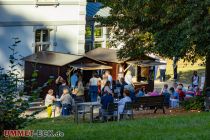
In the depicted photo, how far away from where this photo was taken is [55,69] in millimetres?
28469

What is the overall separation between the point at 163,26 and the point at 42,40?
1181 centimetres

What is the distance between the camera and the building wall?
29966mm

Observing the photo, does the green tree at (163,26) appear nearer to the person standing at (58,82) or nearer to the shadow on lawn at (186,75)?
the person standing at (58,82)

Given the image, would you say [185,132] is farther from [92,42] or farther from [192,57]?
[92,42]

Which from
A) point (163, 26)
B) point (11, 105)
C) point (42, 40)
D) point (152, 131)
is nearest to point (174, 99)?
point (163, 26)

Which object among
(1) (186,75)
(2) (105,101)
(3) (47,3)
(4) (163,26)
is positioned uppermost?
(3) (47,3)

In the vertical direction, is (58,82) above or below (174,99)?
above

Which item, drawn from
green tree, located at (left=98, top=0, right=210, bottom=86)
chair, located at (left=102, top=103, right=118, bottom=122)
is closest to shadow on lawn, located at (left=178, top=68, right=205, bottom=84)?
green tree, located at (left=98, top=0, right=210, bottom=86)

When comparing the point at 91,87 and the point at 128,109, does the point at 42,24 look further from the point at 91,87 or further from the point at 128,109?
the point at 128,109

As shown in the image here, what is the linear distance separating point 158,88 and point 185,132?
22684 millimetres

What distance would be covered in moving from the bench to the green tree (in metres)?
1.81

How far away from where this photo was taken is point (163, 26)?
22.0m

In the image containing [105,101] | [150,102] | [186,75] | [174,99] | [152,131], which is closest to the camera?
[152,131]

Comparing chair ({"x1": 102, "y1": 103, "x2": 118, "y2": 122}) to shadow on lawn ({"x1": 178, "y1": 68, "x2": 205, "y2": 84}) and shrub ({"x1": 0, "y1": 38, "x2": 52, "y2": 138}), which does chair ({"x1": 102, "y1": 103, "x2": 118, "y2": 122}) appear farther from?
shadow on lawn ({"x1": 178, "y1": 68, "x2": 205, "y2": 84})
